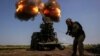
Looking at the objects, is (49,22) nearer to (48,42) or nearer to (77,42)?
(48,42)

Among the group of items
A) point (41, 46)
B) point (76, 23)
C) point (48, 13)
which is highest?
point (48, 13)

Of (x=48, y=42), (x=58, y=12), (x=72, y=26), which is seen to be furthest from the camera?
(x=58, y=12)

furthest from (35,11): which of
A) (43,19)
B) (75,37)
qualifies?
(75,37)

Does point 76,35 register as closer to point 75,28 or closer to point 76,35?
point 76,35

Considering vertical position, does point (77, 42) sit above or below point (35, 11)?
below

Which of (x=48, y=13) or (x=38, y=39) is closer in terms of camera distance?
(x=38, y=39)

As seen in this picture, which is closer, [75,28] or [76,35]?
[75,28]

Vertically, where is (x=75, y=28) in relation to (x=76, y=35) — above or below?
above

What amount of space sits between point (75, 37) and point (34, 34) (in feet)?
99.1

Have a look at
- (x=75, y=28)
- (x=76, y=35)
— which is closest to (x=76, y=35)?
(x=76, y=35)

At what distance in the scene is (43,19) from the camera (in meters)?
43.3

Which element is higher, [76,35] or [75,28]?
[75,28]

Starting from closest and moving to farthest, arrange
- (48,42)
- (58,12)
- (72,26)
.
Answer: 1. (72,26)
2. (48,42)
3. (58,12)

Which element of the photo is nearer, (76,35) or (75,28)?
(75,28)
